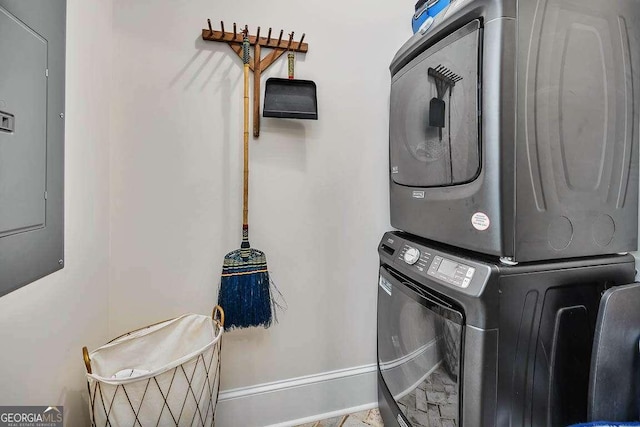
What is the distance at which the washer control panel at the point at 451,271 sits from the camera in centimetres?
82

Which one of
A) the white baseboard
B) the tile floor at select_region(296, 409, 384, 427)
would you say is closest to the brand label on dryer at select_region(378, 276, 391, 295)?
the white baseboard

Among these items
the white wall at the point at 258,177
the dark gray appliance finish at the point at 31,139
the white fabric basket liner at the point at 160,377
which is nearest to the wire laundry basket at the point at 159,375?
the white fabric basket liner at the point at 160,377

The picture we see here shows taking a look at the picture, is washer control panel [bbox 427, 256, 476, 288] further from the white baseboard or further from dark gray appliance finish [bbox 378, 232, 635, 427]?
the white baseboard

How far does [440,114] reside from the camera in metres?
0.98

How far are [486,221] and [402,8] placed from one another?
56.1 inches

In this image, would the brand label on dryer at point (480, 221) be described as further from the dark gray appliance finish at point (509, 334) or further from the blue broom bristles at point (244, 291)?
the blue broom bristles at point (244, 291)

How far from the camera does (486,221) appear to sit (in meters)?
0.80

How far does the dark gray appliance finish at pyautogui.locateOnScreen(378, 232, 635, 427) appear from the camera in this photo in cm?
78

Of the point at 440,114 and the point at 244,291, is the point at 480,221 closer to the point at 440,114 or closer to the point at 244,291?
the point at 440,114

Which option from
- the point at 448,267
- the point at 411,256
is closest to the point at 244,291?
the point at 411,256

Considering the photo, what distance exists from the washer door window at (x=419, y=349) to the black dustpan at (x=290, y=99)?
83 centimetres

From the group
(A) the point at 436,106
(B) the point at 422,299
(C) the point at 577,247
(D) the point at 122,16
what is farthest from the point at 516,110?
(D) the point at 122,16

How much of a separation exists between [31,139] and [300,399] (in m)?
1.52

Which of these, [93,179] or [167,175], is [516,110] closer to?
[167,175]
